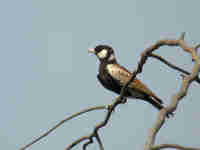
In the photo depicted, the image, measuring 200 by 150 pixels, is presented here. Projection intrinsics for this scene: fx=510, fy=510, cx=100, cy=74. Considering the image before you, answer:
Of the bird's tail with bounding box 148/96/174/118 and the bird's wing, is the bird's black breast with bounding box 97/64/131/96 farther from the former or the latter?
the bird's tail with bounding box 148/96/174/118

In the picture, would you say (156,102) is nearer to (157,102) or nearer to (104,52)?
(157,102)

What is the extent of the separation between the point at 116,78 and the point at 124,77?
14 cm

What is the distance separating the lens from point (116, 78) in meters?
8.08

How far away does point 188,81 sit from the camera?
304cm

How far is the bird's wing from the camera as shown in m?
7.84

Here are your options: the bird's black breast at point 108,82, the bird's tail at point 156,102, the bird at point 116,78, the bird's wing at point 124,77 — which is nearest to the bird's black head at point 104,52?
the bird at point 116,78

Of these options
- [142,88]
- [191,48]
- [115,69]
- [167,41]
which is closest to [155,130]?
[191,48]

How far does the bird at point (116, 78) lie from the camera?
25.4ft

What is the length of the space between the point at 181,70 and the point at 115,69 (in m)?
4.26

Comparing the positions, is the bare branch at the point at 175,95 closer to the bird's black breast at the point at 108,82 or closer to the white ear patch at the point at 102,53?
the bird's black breast at the point at 108,82

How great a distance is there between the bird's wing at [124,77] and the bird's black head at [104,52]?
27 centimetres

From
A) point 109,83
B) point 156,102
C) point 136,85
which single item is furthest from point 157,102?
point 109,83

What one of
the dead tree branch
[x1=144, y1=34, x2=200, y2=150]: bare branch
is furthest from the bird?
[x1=144, y1=34, x2=200, y2=150]: bare branch

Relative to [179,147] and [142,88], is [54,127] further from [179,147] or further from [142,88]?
[142,88]
